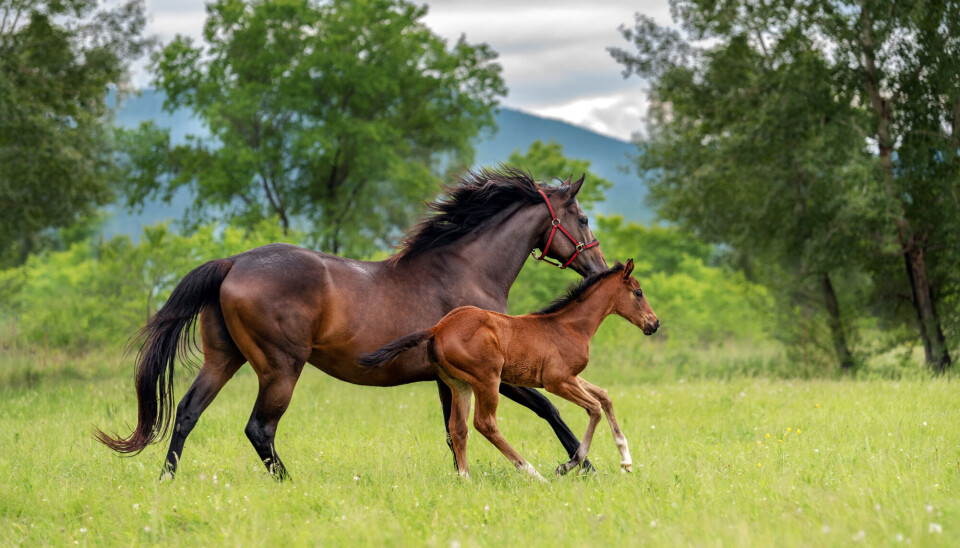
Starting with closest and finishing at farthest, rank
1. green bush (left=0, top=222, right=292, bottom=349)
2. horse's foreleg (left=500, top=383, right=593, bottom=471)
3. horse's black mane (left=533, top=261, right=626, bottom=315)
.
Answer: horse's black mane (left=533, top=261, right=626, bottom=315)
horse's foreleg (left=500, top=383, right=593, bottom=471)
green bush (left=0, top=222, right=292, bottom=349)

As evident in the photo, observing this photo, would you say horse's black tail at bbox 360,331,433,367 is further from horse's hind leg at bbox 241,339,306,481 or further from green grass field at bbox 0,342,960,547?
green grass field at bbox 0,342,960,547

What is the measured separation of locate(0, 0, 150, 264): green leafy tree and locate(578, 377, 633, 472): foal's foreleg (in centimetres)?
1258

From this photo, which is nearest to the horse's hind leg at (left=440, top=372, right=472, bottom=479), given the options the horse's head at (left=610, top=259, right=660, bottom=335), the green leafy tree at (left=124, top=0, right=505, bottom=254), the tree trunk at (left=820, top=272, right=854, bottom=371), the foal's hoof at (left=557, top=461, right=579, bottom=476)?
the foal's hoof at (left=557, top=461, right=579, bottom=476)

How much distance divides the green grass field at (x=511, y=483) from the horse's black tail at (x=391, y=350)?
2.89 feet

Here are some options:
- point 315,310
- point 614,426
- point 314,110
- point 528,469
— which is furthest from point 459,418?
point 314,110

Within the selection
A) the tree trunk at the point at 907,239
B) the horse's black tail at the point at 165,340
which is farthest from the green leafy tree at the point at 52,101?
the tree trunk at the point at 907,239

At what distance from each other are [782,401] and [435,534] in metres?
7.35

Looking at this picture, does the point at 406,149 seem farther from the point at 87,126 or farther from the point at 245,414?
the point at 245,414

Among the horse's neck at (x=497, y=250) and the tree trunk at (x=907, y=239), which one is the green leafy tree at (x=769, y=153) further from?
the horse's neck at (x=497, y=250)

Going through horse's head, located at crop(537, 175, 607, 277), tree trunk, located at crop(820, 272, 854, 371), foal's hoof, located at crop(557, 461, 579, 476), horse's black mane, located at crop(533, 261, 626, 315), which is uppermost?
horse's head, located at crop(537, 175, 607, 277)

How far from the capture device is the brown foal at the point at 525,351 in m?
6.19

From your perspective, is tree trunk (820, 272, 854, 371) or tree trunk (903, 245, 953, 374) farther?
tree trunk (820, 272, 854, 371)

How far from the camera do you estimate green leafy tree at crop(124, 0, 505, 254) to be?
27000mm

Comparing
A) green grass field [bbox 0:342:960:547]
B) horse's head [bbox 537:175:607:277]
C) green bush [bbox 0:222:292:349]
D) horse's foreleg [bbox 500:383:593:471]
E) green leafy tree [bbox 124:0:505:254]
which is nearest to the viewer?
green grass field [bbox 0:342:960:547]
